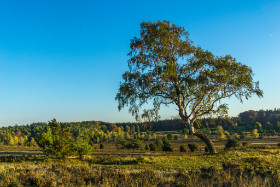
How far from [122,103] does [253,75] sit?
13.4 m

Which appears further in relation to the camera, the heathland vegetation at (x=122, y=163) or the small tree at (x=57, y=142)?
the small tree at (x=57, y=142)

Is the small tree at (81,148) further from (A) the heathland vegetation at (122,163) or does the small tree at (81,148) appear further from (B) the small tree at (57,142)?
(B) the small tree at (57,142)

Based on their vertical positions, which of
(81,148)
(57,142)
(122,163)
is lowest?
(122,163)

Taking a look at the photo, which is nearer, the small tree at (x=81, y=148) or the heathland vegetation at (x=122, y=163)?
the heathland vegetation at (x=122, y=163)

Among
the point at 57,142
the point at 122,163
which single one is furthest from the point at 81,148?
the point at 122,163

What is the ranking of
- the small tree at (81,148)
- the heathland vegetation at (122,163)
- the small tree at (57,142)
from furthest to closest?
the small tree at (81,148) < the small tree at (57,142) < the heathland vegetation at (122,163)

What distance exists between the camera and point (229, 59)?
18.4m

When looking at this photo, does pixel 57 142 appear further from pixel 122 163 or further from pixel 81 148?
pixel 122 163

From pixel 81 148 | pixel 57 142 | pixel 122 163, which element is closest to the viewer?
pixel 122 163

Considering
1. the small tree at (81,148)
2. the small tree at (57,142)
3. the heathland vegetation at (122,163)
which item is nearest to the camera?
the heathland vegetation at (122,163)

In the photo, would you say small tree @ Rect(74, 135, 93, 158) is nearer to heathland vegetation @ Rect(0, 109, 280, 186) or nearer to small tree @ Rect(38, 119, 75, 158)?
heathland vegetation @ Rect(0, 109, 280, 186)

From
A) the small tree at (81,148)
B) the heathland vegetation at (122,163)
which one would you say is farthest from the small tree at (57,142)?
the small tree at (81,148)

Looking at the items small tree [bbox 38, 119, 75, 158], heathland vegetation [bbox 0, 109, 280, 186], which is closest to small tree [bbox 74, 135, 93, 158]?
heathland vegetation [bbox 0, 109, 280, 186]

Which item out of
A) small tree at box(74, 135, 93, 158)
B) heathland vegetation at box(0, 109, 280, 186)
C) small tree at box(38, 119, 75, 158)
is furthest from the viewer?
small tree at box(74, 135, 93, 158)
